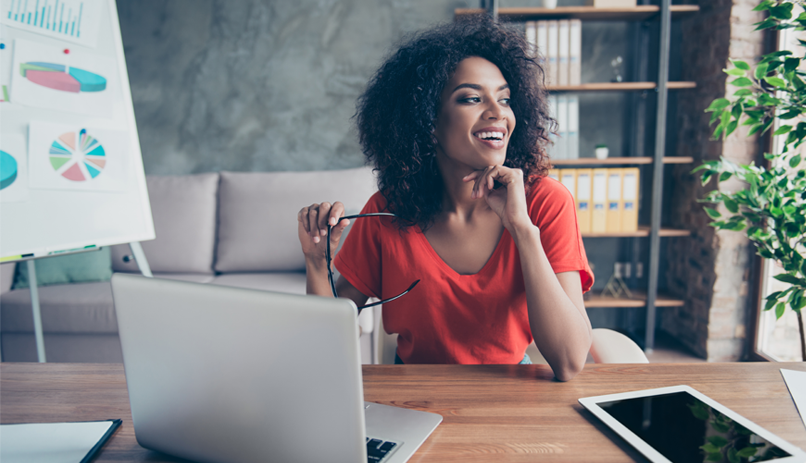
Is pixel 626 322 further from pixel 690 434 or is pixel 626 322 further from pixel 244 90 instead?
pixel 244 90

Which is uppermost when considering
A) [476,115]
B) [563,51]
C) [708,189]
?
[563,51]

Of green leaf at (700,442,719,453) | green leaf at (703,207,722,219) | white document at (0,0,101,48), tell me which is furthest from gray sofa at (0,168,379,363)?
green leaf at (700,442,719,453)

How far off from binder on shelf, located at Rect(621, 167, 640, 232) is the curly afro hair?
1369mm

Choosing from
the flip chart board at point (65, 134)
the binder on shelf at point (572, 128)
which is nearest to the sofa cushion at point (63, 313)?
the flip chart board at point (65, 134)

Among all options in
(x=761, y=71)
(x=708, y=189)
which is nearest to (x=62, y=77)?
(x=761, y=71)

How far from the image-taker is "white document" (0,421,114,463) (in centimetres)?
52

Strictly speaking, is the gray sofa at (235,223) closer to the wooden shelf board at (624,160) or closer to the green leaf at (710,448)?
the wooden shelf board at (624,160)

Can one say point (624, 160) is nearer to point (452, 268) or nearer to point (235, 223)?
point (452, 268)

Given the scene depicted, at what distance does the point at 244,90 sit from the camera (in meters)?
2.78

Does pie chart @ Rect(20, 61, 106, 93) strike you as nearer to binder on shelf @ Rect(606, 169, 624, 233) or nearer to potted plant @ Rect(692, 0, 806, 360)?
potted plant @ Rect(692, 0, 806, 360)

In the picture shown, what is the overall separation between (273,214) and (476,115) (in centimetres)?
166

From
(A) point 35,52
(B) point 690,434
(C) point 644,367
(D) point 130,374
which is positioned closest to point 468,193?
(C) point 644,367

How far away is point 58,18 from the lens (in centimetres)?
130

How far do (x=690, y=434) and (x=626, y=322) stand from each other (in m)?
2.48
